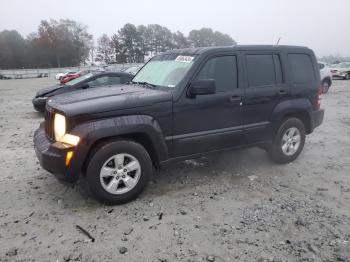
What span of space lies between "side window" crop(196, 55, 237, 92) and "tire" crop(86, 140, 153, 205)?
4.50ft

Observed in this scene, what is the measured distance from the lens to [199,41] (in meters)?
91.2

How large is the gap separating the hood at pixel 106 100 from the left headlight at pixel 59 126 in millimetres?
99

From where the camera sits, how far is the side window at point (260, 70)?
4781 millimetres

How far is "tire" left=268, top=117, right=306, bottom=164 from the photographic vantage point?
5.24m

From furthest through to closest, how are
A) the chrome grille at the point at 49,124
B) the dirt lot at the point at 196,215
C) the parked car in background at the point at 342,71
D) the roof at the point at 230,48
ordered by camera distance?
the parked car in background at the point at 342,71
the roof at the point at 230,48
the chrome grille at the point at 49,124
the dirt lot at the point at 196,215

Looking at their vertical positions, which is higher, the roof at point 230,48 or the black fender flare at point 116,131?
the roof at point 230,48

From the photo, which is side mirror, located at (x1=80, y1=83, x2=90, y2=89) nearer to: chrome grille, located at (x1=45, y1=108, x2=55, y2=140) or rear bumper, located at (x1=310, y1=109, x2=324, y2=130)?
chrome grille, located at (x1=45, y1=108, x2=55, y2=140)

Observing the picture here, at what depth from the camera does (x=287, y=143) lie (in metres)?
5.40

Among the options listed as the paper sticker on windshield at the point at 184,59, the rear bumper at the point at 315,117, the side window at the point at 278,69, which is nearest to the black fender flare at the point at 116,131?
the paper sticker on windshield at the point at 184,59

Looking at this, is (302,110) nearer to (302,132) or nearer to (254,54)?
(302,132)

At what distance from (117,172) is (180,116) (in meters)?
1.05

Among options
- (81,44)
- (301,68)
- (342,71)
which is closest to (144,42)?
(81,44)

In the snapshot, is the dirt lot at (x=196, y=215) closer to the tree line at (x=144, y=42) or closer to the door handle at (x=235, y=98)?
the door handle at (x=235, y=98)

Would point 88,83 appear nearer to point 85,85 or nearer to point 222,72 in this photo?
point 85,85
